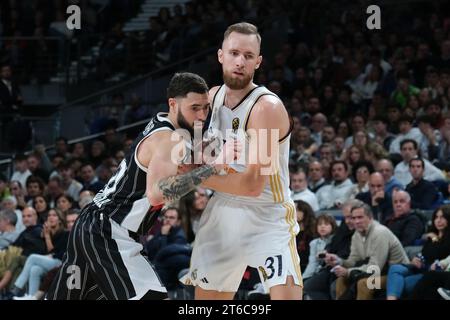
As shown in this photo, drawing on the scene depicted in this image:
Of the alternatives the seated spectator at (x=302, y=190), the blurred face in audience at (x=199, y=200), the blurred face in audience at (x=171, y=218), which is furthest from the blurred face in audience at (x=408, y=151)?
the blurred face in audience at (x=171, y=218)

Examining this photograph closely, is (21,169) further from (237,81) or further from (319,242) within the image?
(237,81)

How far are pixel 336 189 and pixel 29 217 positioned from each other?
3.58m

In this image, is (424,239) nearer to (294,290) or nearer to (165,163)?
(294,290)

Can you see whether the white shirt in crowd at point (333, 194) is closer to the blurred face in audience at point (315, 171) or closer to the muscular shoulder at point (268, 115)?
the blurred face in audience at point (315, 171)

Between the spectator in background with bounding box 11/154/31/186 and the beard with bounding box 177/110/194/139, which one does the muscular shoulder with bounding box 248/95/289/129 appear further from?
the spectator in background with bounding box 11/154/31/186

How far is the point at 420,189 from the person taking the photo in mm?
10562

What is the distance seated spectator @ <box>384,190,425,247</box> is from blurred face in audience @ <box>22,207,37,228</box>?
13.7ft

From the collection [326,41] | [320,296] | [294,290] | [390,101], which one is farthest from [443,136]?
[294,290]

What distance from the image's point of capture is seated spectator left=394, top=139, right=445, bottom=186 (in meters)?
10.9

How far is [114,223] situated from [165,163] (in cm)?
54

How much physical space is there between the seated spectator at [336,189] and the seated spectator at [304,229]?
101 centimetres

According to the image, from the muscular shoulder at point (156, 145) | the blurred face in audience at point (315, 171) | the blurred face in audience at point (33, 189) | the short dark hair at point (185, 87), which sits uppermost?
the short dark hair at point (185, 87)

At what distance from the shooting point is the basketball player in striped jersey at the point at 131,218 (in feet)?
19.0

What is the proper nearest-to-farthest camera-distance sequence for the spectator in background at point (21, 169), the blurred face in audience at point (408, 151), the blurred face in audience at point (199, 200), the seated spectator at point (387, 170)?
the blurred face in audience at point (199, 200) < the seated spectator at point (387, 170) < the blurred face in audience at point (408, 151) < the spectator in background at point (21, 169)
